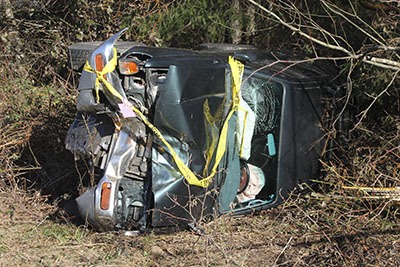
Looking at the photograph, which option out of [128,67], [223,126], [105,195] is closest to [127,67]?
[128,67]

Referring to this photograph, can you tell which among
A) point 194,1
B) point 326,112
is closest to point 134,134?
point 326,112

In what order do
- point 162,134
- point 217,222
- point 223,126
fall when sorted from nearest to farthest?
point 162,134 → point 223,126 → point 217,222

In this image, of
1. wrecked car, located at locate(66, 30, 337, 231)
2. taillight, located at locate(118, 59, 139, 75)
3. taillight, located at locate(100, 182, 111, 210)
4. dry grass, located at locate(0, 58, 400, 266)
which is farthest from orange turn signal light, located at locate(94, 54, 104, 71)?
dry grass, located at locate(0, 58, 400, 266)

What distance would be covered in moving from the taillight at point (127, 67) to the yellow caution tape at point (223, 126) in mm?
83

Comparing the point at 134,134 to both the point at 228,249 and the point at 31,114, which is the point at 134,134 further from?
the point at 31,114

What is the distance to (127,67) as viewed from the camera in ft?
18.4

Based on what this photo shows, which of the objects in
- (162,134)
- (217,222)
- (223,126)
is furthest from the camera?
(217,222)

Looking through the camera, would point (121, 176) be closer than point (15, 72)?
Yes

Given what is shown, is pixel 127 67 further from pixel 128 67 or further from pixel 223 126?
pixel 223 126

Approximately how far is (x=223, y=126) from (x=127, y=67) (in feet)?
3.26

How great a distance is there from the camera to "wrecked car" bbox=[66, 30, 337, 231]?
221 inches

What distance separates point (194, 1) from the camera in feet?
31.7

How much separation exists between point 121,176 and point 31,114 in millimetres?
2921

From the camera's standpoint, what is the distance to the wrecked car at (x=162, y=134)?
221 inches
